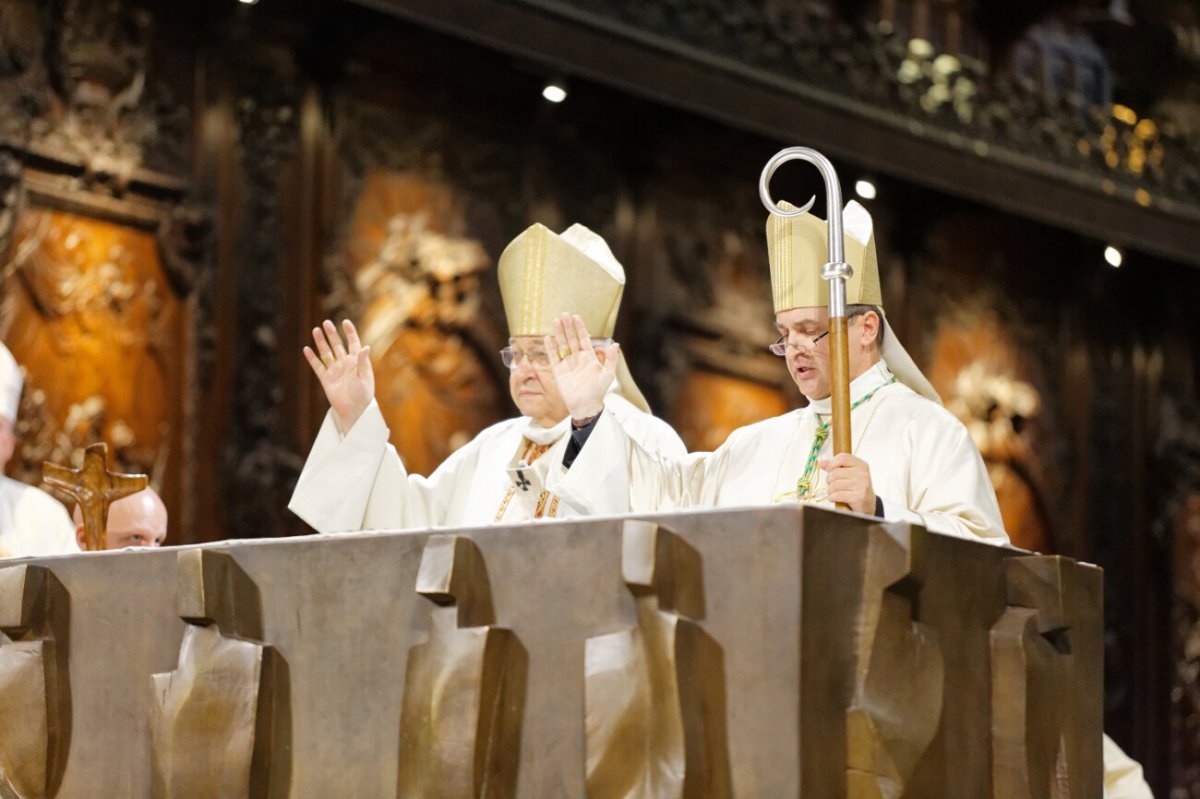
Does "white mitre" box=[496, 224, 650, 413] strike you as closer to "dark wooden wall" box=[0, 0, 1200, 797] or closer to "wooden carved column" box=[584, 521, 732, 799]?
"wooden carved column" box=[584, 521, 732, 799]

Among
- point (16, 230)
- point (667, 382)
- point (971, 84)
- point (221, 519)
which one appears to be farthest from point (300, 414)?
point (971, 84)

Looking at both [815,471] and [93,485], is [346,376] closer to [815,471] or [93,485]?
[93,485]

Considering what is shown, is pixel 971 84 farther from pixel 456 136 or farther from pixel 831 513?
pixel 831 513

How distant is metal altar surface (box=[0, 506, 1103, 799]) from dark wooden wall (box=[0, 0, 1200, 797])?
12.6 ft

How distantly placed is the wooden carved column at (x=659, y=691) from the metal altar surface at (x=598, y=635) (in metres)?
0.02

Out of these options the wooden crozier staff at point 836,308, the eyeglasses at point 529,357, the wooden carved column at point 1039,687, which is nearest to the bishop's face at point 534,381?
the eyeglasses at point 529,357

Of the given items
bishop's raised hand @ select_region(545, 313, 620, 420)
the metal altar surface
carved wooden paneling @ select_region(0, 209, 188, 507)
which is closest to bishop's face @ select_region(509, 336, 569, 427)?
bishop's raised hand @ select_region(545, 313, 620, 420)

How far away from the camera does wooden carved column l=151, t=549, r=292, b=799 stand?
3.46m

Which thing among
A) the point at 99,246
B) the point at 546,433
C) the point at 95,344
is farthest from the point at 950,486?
the point at 99,246

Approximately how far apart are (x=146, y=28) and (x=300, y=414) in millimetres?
1663

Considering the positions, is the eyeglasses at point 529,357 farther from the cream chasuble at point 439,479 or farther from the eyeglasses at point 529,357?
the cream chasuble at point 439,479

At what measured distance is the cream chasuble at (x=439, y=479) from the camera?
485 cm

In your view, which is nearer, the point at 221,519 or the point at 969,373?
the point at 221,519

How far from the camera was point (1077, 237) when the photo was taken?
1173 centimetres
